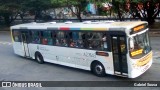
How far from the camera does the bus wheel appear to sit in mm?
13539

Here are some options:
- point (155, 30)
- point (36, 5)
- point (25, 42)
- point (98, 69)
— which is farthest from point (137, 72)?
point (36, 5)

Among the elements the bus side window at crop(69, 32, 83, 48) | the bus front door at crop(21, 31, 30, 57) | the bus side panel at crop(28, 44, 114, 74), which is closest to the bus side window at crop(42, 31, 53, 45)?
the bus side panel at crop(28, 44, 114, 74)

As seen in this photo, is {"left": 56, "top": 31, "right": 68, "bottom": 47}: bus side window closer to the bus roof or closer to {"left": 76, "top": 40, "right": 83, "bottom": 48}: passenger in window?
the bus roof

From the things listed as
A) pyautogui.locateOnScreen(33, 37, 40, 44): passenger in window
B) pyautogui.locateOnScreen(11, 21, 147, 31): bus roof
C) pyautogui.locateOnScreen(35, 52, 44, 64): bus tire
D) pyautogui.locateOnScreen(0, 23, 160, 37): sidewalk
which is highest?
pyautogui.locateOnScreen(11, 21, 147, 31): bus roof

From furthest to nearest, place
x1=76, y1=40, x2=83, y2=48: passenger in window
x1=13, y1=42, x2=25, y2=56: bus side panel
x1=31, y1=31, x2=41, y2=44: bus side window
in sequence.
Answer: x1=13, y1=42, x2=25, y2=56: bus side panel → x1=31, y1=31, x2=41, y2=44: bus side window → x1=76, y1=40, x2=83, y2=48: passenger in window

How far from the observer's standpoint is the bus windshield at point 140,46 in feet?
40.3

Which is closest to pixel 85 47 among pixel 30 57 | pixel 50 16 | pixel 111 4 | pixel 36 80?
pixel 36 80

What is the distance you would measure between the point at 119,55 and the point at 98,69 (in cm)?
162

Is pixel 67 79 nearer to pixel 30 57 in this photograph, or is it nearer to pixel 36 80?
pixel 36 80

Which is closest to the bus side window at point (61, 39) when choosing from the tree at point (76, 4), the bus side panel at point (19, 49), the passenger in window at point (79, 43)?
the passenger in window at point (79, 43)

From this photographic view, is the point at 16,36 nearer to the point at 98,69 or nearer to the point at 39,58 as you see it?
the point at 39,58

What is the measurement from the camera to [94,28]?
13.5 m

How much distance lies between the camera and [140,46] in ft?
41.4

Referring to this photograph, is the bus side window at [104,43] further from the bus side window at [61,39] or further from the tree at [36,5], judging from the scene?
the tree at [36,5]
